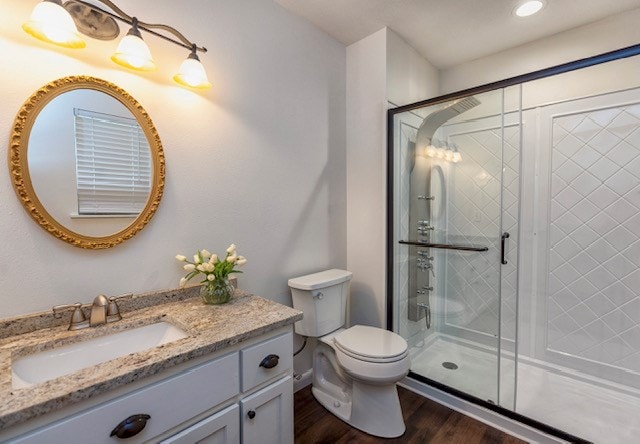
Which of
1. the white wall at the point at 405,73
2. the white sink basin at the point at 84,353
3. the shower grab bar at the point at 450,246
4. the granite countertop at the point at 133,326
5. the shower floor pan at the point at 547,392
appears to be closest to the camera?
the granite countertop at the point at 133,326

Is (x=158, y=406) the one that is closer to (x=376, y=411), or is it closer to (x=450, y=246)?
(x=376, y=411)

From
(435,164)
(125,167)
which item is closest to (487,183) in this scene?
(435,164)

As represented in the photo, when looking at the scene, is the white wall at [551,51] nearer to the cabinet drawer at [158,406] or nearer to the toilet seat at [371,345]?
the toilet seat at [371,345]

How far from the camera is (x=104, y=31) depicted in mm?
1162

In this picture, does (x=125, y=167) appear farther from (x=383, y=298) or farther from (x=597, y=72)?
(x=597, y=72)

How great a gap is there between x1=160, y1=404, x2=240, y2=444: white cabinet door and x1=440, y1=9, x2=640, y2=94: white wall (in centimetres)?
294

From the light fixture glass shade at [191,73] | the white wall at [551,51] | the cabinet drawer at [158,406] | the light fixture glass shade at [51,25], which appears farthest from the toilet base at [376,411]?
the white wall at [551,51]

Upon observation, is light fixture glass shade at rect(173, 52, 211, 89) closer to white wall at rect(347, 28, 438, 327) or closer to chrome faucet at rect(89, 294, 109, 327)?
chrome faucet at rect(89, 294, 109, 327)

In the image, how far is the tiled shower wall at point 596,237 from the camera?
1.97m

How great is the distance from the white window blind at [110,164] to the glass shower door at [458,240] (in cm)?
162

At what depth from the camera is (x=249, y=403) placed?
3.58 ft

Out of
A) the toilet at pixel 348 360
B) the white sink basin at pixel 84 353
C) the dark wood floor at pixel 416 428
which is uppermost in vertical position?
the white sink basin at pixel 84 353

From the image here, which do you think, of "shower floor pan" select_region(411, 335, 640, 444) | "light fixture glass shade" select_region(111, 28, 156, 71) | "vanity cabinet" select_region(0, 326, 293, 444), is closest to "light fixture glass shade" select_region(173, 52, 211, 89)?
"light fixture glass shade" select_region(111, 28, 156, 71)

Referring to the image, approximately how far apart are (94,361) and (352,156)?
1942 mm
